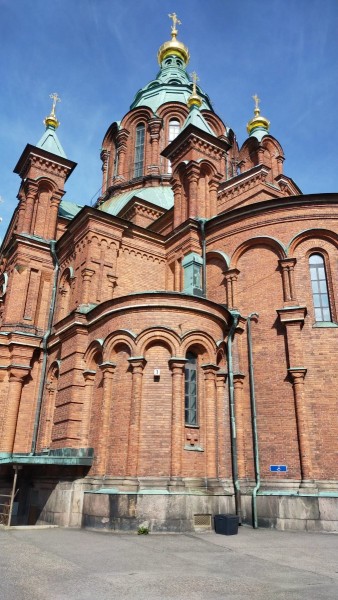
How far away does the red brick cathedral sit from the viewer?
12016 millimetres

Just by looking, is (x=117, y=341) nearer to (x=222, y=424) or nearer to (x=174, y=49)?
(x=222, y=424)

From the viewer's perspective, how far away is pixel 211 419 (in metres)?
12.8

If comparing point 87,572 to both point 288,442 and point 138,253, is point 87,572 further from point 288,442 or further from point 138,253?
point 138,253

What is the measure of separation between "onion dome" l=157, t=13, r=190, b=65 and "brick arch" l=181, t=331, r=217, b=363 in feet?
101

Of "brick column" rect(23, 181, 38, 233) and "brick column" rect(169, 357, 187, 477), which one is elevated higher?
"brick column" rect(23, 181, 38, 233)

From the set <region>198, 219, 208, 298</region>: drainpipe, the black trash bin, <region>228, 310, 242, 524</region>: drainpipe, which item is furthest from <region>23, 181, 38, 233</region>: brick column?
the black trash bin

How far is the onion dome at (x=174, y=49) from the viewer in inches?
1433

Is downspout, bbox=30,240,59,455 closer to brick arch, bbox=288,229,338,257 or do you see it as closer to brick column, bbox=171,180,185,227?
brick column, bbox=171,180,185,227

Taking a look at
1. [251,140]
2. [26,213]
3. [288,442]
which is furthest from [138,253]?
[251,140]

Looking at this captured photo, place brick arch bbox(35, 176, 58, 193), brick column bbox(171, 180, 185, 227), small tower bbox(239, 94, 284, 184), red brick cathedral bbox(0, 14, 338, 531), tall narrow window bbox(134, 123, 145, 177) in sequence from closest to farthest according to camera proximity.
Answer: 1. red brick cathedral bbox(0, 14, 338, 531)
2. brick column bbox(171, 180, 185, 227)
3. brick arch bbox(35, 176, 58, 193)
4. small tower bbox(239, 94, 284, 184)
5. tall narrow window bbox(134, 123, 145, 177)

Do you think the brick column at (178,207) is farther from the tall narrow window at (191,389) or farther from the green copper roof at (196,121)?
A: the tall narrow window at (191,389)

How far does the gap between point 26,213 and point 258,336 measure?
11672 mm

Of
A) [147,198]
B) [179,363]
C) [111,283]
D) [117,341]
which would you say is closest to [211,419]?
[179,363]

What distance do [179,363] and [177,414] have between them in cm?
138
